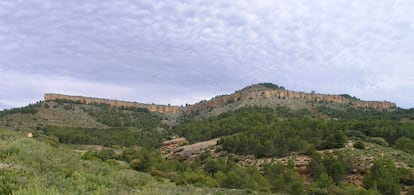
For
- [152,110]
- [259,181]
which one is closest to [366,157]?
[259,181]

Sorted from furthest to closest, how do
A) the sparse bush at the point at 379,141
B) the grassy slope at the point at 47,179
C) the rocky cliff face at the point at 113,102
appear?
the rocky cliff face at the point at 113,102 → the sparse bush at the point at 379,141 → the grassy slope at the point at 47,179

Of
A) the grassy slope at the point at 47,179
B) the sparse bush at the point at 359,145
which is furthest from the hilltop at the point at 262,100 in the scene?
the grassy slope at the point at 47,179

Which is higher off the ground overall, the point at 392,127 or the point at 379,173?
the point at 392,127

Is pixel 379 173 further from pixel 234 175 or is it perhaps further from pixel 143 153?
pixel 143 153

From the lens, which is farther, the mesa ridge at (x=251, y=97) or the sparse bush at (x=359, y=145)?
the mesa ridge at (x=251, y=97)

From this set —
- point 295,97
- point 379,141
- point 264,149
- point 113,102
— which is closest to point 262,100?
point 295,97

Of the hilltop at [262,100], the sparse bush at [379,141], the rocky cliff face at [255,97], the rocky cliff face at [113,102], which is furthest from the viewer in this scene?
the rocky cliff face at [113,102]

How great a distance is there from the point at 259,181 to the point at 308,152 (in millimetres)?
19381

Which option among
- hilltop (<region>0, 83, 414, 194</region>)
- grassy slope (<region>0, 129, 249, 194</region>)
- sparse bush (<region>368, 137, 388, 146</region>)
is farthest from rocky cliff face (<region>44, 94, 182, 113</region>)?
grassy slope (<region>0, 129, 249, 194</region>)

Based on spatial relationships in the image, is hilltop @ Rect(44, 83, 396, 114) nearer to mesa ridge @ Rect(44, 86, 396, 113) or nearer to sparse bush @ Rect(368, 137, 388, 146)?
mesa ridge @ Rect(44, 86, 396, 113)

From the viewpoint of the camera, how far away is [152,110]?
192 meters

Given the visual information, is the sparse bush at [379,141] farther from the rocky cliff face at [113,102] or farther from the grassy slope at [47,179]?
the rocky cliff face at [113,102]

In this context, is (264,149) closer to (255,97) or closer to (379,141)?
(379,141)

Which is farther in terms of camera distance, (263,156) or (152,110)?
(152,110)
